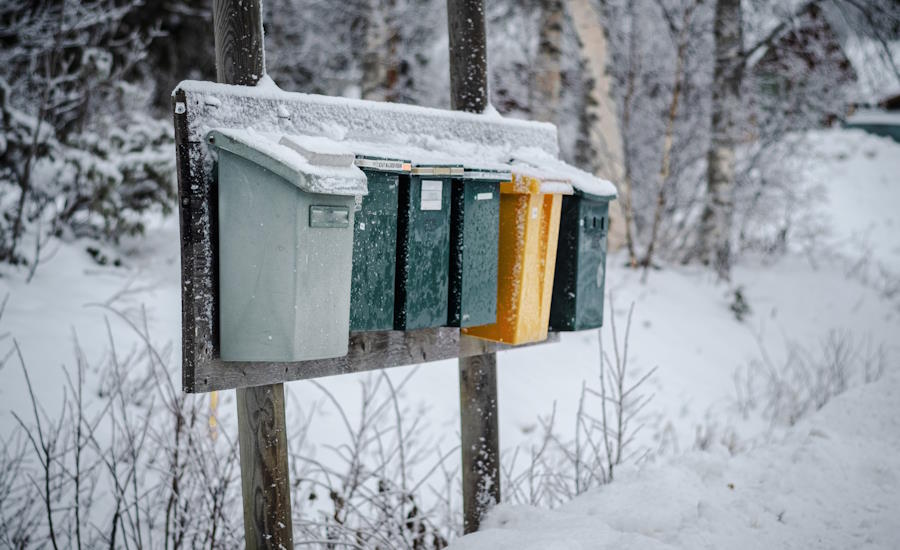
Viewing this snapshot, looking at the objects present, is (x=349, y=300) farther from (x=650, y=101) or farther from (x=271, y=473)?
(x=650, y=101)

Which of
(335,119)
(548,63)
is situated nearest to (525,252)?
(335,119)

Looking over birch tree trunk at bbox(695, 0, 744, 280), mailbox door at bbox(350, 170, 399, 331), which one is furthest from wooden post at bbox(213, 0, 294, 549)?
birch tree trunk at bbox(695, 0, 744, 280)

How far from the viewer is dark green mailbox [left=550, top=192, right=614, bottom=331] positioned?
113 inches

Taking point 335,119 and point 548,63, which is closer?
point 335,119

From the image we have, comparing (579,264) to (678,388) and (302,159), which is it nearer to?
(302,159)

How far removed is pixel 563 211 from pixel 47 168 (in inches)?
180

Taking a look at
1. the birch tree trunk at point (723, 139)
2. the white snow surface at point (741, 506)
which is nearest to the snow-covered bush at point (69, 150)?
the white snow surface at point (741, 506)

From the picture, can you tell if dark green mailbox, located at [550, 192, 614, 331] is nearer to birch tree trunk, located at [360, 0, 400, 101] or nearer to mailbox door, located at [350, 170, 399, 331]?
mailbox door, located at [350, 170, 399, 331]

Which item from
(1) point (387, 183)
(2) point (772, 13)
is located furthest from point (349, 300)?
(2) point (772, 13)

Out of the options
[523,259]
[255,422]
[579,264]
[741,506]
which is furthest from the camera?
[741,506]

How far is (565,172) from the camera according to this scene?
9.60 ft

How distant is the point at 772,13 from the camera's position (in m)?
8.96

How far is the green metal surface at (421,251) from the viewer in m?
2.35

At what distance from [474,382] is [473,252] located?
74 cm
